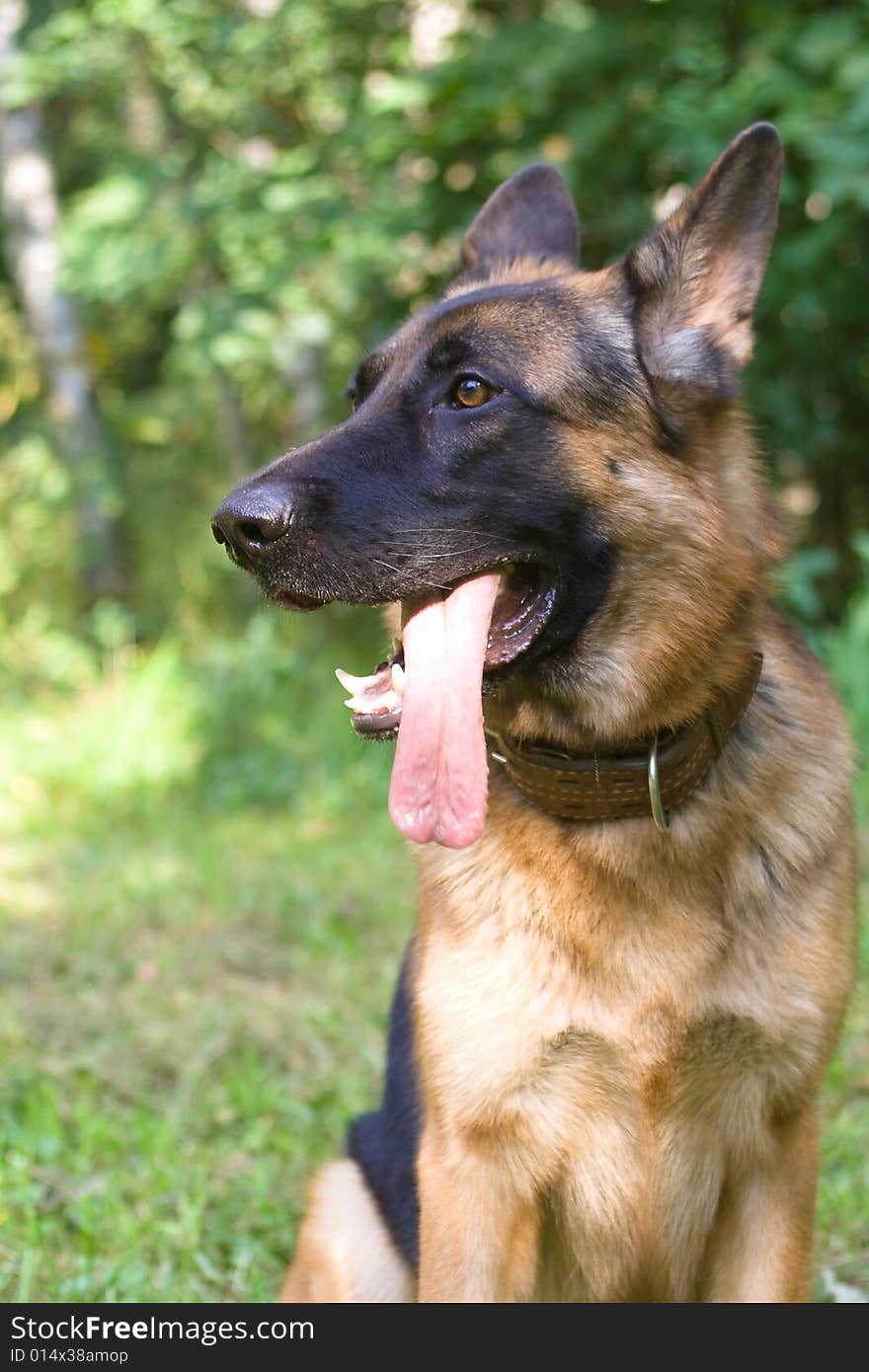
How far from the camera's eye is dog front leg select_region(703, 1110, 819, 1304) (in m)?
2.26

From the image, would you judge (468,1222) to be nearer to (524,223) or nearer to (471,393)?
(471,393)

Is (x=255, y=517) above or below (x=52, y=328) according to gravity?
below

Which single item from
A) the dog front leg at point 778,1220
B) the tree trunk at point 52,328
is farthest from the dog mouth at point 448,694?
the tree trunk at point 52,328

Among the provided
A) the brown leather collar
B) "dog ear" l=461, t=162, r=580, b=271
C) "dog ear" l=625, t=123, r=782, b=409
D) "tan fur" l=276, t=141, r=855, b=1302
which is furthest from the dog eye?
"dog ear" l=461, t=162, r=580, b=271

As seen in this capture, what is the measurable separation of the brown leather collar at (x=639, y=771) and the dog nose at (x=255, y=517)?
611 mm

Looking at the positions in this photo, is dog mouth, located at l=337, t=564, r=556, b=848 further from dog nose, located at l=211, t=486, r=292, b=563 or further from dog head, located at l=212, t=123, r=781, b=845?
dog nose, located at l=211, t=486, r=292, b=563

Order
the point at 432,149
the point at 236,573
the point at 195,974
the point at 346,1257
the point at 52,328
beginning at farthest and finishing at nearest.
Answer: the point at 236,573 → the point at 52,328 → the point at 432,149 → the point at 195,974 → the point at 346,1257

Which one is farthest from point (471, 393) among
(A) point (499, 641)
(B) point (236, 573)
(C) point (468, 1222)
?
(B) point (236, 573)

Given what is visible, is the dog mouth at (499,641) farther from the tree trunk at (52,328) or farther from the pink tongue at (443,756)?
the tree trunk at (52,328)

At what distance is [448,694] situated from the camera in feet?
7.30

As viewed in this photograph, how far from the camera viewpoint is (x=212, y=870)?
5.18m

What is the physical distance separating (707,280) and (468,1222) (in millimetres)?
1727
